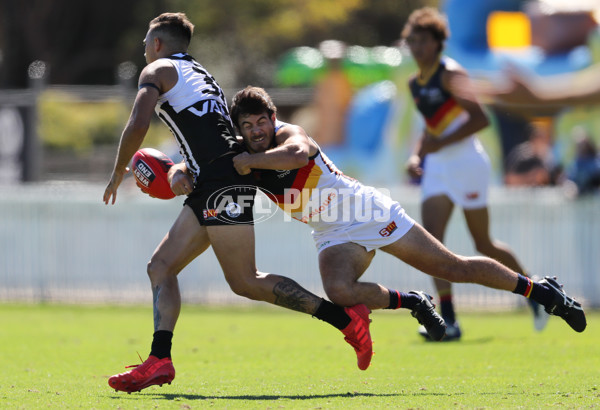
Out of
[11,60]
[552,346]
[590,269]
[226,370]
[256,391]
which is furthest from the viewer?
[11,60]

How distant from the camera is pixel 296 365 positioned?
8289mm

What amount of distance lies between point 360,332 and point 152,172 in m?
1.84

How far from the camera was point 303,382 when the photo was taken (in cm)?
718

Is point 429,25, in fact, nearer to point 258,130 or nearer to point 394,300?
point 258,130

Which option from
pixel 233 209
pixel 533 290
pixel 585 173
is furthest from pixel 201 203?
pixel 585 173

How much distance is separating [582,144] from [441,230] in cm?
613

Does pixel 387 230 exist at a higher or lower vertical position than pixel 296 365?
higher

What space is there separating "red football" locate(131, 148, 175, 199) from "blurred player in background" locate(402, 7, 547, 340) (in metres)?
3.26

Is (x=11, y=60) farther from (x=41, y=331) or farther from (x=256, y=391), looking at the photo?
(x=256, y=391)

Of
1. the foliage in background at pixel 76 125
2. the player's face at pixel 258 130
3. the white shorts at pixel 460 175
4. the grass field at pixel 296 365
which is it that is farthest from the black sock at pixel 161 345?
the foliage in background at pixel 76 125

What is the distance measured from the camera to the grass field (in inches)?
247

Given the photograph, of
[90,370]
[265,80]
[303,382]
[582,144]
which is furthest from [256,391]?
[265,80]

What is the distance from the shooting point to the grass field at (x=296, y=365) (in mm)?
6273

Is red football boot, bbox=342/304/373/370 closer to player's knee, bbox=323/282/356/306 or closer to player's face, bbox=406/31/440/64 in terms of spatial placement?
player's knee, bbox=323/282/356/306
